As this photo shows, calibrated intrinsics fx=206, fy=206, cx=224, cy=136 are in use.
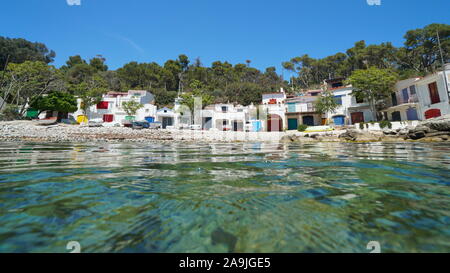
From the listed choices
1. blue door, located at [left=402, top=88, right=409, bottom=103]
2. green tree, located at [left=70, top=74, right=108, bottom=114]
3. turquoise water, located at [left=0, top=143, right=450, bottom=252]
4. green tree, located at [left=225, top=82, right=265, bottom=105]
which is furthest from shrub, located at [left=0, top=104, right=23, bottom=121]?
blue door, located at [left=402, top=88, right=409, bottom=103]

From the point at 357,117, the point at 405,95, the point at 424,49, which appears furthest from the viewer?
the point at 424,49

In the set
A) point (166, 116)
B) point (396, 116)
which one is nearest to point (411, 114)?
point (396, 116)

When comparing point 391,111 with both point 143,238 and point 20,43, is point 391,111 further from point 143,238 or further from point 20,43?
point 20,43

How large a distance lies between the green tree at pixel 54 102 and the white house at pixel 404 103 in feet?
169

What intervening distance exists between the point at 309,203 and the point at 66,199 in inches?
87.3

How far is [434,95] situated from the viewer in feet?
81.5

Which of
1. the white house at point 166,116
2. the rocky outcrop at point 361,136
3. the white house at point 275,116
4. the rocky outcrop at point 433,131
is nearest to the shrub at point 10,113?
the white house at point 166,116

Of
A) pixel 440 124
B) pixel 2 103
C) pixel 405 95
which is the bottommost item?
pixel 440 124

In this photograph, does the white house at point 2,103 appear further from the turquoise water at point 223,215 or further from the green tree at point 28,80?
the turquoise water at point 223,215

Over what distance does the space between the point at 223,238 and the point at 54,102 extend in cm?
4336

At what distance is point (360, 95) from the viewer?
105 ft

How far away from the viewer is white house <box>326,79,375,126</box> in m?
33.8

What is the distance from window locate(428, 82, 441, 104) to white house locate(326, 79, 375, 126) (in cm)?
830

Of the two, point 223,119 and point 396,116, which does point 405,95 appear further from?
point 223,119
